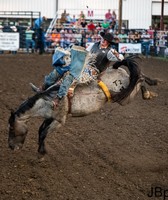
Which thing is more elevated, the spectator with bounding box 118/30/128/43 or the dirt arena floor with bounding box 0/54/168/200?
the spectator with bounding box 118/30/128/43

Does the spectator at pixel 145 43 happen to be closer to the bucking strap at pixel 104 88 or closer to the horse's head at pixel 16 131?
the bucking strap at pixel 104 88

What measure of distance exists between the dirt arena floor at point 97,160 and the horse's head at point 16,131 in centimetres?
20

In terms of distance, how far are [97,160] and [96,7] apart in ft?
88.6

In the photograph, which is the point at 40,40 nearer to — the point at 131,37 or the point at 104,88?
the point at 131,37

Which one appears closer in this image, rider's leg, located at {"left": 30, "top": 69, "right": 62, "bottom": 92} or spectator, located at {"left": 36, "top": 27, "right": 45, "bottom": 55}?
rider's leg, located at {"left": 30, "top": 69, "right": 62, "bottom": 92}

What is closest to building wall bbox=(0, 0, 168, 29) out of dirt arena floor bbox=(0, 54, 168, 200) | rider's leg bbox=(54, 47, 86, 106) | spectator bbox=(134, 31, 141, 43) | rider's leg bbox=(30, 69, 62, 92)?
spectator bbox=(134, 31, 141, 43)

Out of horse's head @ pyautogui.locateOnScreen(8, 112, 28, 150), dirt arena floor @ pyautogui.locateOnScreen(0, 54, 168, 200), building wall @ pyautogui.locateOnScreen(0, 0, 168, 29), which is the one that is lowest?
dirt arena floor @ pyautogui.locateOnScreen(0, 54, 168, 200)

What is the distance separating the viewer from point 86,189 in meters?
5.19

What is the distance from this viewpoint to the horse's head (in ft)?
20.8

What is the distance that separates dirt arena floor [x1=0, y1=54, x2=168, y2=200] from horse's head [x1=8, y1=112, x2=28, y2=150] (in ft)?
0.66

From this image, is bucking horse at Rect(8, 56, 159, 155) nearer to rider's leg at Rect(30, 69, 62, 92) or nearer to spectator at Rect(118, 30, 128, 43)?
rider's leg at Rect(30, 69, 62, 92)

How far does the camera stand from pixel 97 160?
6371mm

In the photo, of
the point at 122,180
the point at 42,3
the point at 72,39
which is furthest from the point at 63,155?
the point at 42,3

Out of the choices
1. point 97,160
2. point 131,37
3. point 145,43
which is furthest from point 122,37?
point 97,160
